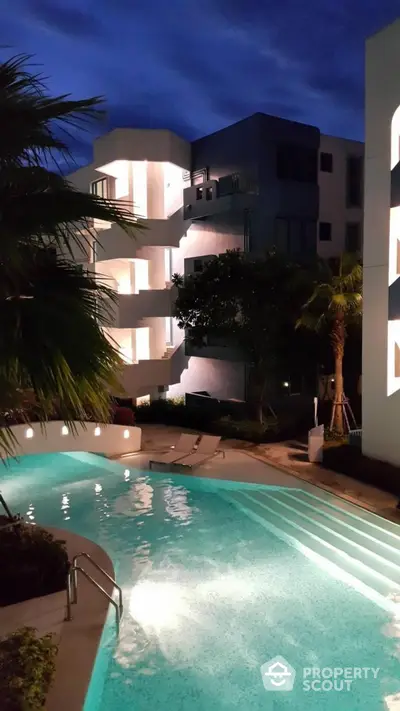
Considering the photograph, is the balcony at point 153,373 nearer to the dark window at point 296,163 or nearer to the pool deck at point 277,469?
the pool deck at point 277,469

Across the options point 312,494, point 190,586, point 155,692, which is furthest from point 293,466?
point 155,692

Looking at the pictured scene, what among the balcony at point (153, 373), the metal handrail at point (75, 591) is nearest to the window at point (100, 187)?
the balcony at point (153, 373)

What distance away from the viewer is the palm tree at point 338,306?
1545 centimetres

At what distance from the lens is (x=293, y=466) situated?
1491 cm

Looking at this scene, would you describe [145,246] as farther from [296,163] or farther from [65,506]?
[65,506]

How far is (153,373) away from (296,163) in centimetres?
942

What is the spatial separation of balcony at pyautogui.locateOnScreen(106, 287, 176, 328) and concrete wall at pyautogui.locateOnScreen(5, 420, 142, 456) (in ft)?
19.7

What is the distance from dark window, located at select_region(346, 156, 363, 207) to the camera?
23328 millimetres

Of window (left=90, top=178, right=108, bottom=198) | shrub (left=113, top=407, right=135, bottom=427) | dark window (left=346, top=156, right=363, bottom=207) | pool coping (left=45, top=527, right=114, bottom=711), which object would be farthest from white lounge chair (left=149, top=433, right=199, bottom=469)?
window (left=90, top=178, right=108, bottom=198)

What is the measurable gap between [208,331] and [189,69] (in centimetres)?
4073

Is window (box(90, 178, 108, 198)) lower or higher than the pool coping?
higher

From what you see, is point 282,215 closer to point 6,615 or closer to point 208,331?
point 208,331

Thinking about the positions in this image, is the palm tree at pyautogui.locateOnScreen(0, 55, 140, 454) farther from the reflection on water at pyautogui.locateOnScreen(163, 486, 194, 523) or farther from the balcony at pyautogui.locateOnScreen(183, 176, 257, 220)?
the balcony at pyautogui.locateOnScreen(183, 176, 257, 220)

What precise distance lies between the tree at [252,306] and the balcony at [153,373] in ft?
11.7
